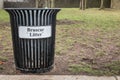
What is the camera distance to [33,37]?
3.99 metres

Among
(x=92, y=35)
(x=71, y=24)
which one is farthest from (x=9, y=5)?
(x=92, y=35)

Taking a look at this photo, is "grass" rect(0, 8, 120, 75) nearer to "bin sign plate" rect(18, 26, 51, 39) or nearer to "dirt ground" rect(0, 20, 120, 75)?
"dirt ground" rect(0, 20, 120, 75)

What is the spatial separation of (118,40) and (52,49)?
3100 mm

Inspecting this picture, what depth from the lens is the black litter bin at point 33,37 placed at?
392 cm


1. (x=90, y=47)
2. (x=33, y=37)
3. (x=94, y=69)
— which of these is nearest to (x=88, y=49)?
(x=90, y=47)

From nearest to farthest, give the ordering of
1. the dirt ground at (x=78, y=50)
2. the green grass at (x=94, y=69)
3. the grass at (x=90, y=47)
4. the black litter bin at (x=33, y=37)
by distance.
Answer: the black litter bin at (x=33, y=37)
the green grass at (x=94, y=69)
the grass at (x=90, y=47)
the dirt ground at (x=78, y=50)

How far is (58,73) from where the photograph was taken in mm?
4215

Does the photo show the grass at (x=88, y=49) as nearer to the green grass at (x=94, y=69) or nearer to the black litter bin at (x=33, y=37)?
the green grass at (x=94, y=69)

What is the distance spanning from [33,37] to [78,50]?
1969 millimetres

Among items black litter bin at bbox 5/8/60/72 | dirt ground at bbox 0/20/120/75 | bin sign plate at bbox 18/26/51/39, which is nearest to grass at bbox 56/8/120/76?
dirt ground at bbox 0/20/120/75

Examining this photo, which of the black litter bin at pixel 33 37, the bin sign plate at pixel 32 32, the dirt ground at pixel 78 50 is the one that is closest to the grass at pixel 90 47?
the dirt ground at pixel 78 50

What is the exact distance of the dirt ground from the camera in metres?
4.54

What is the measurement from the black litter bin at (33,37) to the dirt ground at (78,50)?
0.67 ft

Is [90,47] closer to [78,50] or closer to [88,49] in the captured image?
[88,49]
